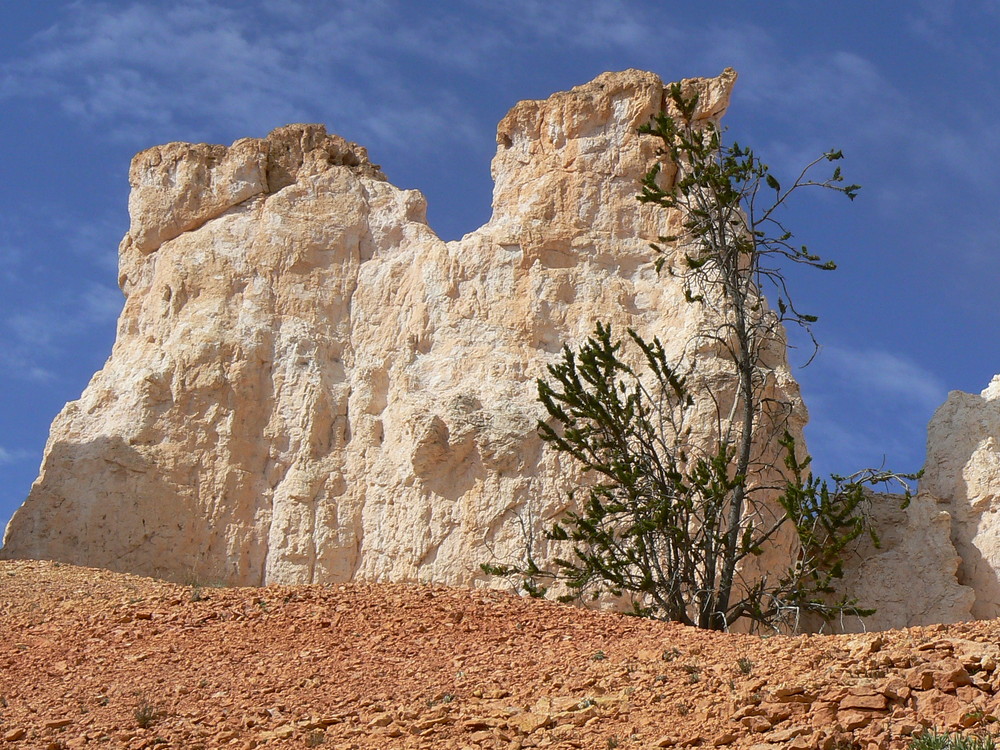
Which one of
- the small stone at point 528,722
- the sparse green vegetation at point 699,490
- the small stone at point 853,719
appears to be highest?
the sparse green vegetation at point 699,490

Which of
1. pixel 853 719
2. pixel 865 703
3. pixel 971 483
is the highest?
pixel 971 483

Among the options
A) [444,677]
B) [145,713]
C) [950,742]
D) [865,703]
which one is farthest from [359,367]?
[950,742]

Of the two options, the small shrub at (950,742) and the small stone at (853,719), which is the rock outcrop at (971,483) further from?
the small shrub at (950,742)

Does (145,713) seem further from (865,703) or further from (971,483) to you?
(971,483)

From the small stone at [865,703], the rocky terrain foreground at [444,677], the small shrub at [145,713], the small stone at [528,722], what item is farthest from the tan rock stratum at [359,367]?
the small stone at [865,703]

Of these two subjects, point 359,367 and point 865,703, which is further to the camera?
point 359,367

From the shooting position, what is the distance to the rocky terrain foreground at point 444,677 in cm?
817

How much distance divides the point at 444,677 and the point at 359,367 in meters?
11.9

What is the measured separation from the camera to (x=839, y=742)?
764cm

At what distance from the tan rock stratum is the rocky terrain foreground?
670 centimetres

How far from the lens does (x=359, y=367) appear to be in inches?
844

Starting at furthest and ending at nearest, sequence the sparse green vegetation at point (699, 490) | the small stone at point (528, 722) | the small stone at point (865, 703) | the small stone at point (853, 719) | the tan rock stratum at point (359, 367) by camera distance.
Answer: the tan rock stratum at point (359, 367), the sparse green vegetation at point (699, 490), the small stone at point (528, 722), the small stone at point (865, 703), the small stone at point (853, 719)

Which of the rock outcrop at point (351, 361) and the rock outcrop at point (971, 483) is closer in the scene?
the rock outcrop at point (351, 361)

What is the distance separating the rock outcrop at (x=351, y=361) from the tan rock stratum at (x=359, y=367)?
4 cm
